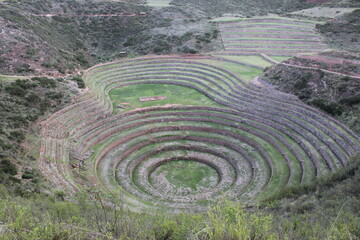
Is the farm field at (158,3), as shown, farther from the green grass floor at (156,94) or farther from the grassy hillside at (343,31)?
the green grass floor at (156,94)

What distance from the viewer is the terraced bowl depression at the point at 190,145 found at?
78.5 feet

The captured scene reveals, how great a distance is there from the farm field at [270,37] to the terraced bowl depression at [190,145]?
16473 mm

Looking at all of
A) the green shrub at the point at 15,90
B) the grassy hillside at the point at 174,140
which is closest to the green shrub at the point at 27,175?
the grassy hillside at the point at 174,140

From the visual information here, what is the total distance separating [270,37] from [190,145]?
40559mm

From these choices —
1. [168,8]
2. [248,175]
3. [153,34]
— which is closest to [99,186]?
[248,175]

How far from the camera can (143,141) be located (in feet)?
102

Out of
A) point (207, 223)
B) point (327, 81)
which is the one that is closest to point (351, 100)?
point (327, 81)

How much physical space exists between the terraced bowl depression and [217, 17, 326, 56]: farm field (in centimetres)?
1647

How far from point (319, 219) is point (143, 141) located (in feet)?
69.0

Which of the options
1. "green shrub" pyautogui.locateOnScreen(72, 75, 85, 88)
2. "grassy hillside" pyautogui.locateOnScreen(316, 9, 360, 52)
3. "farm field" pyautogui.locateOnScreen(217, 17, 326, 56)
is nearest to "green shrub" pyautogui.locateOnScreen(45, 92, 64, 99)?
"green shrub" pyautogui.locateOnScreen(72, 75, 85, 88)

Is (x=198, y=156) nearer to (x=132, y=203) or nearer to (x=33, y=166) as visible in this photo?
(x=132, y=203)

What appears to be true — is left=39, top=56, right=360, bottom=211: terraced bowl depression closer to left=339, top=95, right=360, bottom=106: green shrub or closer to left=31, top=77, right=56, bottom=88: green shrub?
left=339, top=95, right=360, bottom=106: green shrub

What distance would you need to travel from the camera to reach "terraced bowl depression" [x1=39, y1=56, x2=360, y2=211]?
23.9 metres

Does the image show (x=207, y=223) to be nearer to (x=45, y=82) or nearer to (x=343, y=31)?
(x=45, y=82)
